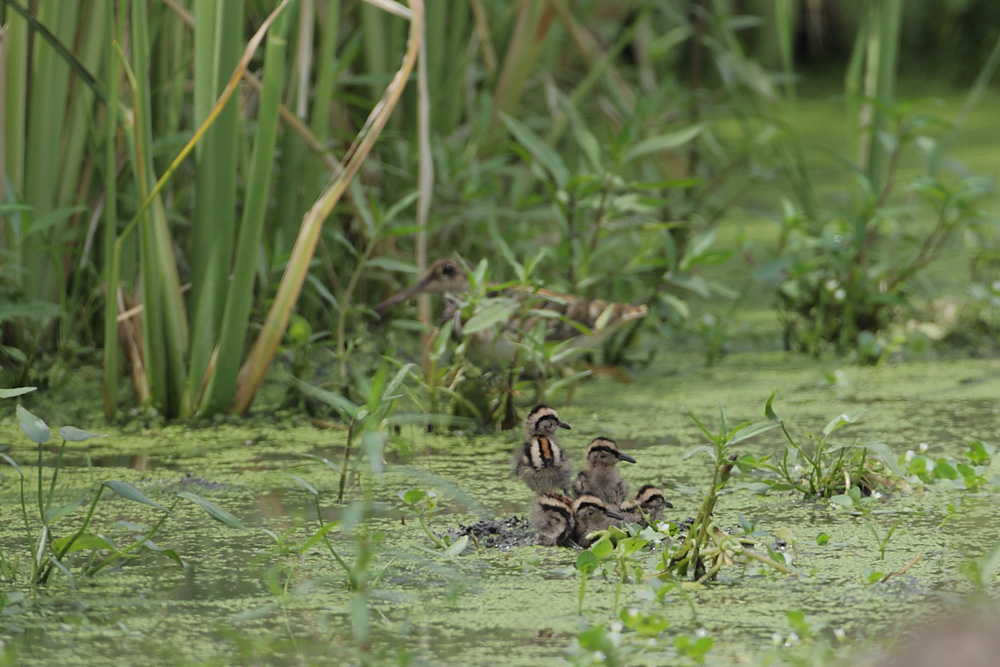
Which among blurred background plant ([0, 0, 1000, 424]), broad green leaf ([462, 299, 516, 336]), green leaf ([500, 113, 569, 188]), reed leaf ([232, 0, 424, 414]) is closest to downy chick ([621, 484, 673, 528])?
blurred background plant ([0, 0, 1000, 424])

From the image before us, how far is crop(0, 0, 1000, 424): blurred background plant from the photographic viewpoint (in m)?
4.02

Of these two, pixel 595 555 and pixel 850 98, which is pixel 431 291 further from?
pixel 595 555

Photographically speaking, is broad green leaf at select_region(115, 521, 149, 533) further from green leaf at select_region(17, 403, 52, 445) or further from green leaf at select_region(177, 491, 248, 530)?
green leaf at select_region(17, 403, 52, 445)

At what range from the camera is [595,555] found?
2.89 meters

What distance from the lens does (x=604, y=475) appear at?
11.3 ft

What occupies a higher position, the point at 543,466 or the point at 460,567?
the point at 543,466

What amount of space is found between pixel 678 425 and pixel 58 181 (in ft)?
6.85

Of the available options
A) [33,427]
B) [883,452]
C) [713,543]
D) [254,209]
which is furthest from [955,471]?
[33,427]

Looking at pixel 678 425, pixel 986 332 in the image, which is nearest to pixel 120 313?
pixel 678 425

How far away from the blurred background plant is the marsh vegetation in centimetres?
2

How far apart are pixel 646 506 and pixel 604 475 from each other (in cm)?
23

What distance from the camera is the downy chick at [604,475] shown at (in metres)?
3.39

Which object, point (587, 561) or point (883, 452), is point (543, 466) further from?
point (883, 452)

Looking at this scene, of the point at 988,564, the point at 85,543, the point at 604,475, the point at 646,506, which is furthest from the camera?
the point at 604,475
